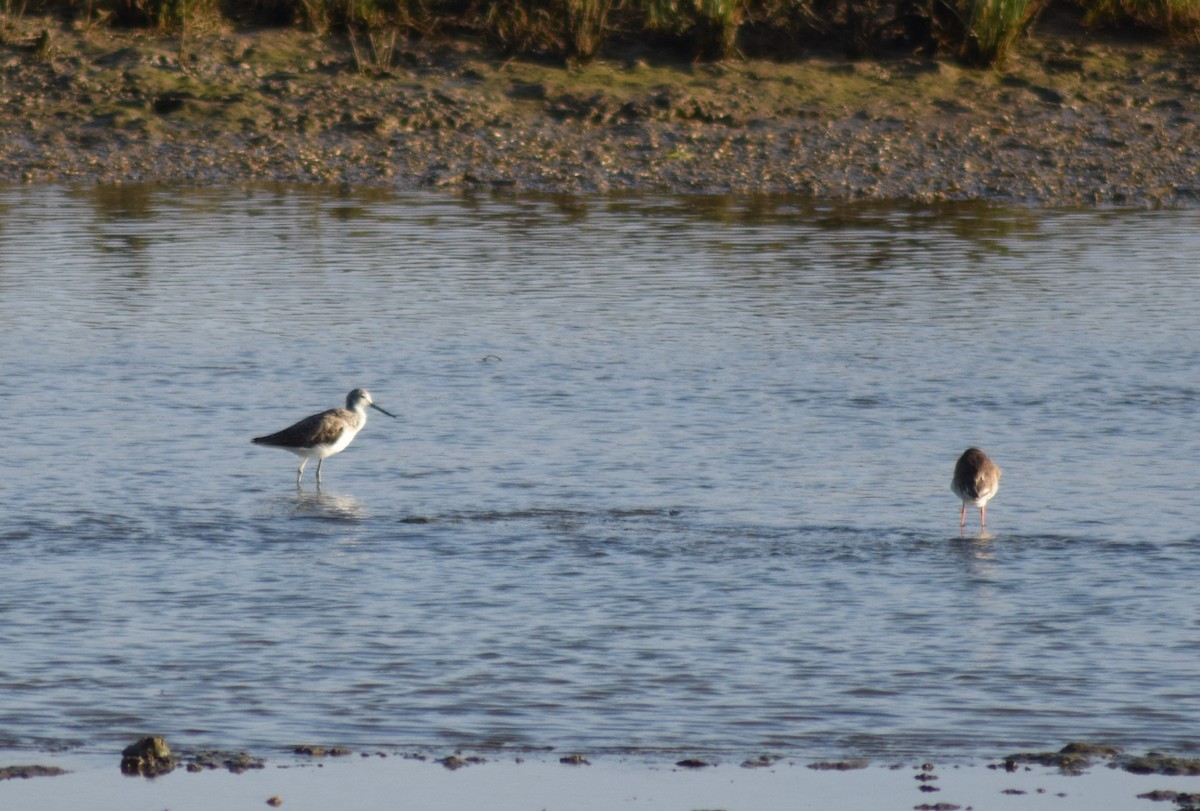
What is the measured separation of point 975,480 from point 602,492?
2.08m

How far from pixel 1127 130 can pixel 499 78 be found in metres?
7.49

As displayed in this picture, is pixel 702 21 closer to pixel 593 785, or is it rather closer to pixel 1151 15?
pixel 1151 15

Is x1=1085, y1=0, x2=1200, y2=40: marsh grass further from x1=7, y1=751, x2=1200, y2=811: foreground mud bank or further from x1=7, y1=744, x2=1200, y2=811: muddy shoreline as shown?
x1=7, y1=751, x2=1200, y2=811: foreground mud bank

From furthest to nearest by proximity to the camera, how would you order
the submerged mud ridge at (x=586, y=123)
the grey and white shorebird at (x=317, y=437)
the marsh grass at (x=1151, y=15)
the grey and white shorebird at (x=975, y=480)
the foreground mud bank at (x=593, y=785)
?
the marsh grass at (x=1151, y=15) → the submerged mud ridge at (x=586, y=123) → the grey and white shorebird at (x=317, y=437) → the grey and white shorebird at (x=975, y=480) → the foreground mud bank at (x=593, y=785)

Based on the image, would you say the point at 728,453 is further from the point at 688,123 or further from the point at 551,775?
the point at 688,123

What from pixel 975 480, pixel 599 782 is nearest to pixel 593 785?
pixel 599 782

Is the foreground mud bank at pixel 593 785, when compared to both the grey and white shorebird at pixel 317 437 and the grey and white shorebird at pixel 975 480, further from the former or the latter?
the grey and white shorebird at pixel 317 437

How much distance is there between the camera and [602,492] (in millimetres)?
11656

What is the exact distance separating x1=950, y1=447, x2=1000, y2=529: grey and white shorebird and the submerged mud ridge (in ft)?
43.2

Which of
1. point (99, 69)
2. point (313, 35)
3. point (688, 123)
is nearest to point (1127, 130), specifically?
point (688, 123)

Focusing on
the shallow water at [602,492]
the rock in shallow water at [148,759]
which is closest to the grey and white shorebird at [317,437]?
the shallow water at [602,492]

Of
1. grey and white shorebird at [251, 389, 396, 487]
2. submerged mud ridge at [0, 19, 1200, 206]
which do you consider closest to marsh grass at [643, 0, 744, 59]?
submerged mud ridge at [0, 19, 1200, 206]

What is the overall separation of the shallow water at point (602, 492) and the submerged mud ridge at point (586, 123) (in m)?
2.88

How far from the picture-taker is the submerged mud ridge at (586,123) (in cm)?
2427
